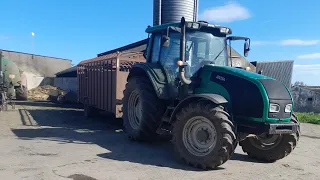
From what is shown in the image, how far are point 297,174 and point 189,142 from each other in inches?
76.8

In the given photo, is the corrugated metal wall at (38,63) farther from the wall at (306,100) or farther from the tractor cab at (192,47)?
the tractor cab at (192,47)

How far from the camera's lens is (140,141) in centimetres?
789

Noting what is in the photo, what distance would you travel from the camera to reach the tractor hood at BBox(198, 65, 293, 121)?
18.5ft

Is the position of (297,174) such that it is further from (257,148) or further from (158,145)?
(158,145)

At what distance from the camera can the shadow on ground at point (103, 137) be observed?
6.50 meters

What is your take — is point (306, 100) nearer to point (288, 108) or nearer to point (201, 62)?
point (201, 62)

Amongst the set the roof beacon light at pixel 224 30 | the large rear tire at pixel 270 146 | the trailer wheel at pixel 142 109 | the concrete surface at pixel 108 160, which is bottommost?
the concrete surface at pixel 108 160

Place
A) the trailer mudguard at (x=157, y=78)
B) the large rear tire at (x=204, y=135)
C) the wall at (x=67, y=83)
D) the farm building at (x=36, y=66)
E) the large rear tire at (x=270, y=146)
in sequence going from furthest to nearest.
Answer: the farm building at (x=36, y=66) → the wall at (x=67, y=83) → the trailer mudguard at (x=157, y=78) → the large rear tire at (x=270, y=146) → the large rear tire at (x=204, y=135)

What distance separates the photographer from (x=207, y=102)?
5840 millimetres

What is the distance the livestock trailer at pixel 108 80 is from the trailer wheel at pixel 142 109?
4.60ft

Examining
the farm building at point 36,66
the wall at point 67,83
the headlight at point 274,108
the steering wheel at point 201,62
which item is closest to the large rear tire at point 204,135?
the headlight at point 274,108

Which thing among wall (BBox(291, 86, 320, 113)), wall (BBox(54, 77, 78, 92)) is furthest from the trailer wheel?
wall (BBox(54, 77, 78, 92))

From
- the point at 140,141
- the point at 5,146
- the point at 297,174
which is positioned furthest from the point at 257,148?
the point at 5,146

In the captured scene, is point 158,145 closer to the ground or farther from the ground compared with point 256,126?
closer to the ground
